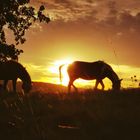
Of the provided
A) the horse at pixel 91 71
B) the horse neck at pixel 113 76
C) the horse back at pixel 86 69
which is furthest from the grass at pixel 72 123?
the horse back at pixel 86 69

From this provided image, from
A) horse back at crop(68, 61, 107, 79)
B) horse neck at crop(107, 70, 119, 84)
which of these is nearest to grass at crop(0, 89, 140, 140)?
horse neck at crop(107, 70, 119, 84)

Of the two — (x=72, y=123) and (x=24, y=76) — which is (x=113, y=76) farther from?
(x=72, y=123)

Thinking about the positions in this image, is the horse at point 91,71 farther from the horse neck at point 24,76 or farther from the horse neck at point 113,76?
the horse neck at point 24,76

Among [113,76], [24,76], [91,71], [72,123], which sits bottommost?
[72,123]

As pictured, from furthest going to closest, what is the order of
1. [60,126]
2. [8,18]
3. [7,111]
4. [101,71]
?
[101,71] → [8,18] → [7,111] → [60,126]

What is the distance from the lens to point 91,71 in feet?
88.5

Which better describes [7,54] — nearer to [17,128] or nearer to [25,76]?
[25,76]

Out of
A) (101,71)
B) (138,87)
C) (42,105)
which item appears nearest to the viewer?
(42,105)

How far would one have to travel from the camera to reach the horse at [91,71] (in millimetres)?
26516

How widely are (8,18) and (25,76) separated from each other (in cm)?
699

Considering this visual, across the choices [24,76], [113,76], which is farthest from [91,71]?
[24,76]

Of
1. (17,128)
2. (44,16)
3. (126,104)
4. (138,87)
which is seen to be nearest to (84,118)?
(17,128)

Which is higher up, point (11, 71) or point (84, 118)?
point (11, 71)

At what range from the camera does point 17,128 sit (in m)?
9.49
